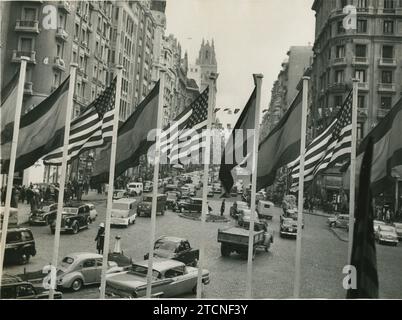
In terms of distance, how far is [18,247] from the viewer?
12.0 m

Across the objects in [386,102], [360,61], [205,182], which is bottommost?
[205,182]

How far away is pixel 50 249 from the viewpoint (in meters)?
12.3

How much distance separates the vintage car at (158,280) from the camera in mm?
10828

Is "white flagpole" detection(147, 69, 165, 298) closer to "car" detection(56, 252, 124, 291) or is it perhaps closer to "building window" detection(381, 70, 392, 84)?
"car" detection(56, 252, 124, 291)

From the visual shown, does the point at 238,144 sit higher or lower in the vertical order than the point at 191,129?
lower

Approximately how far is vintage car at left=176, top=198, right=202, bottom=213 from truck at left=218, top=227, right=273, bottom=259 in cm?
126

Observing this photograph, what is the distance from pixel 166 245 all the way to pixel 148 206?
8.34ft

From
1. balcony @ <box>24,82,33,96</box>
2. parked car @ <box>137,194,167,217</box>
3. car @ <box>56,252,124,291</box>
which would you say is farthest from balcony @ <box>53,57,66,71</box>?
car @ <box>56,252,124,291</box>

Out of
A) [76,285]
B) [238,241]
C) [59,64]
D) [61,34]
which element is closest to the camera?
[76,285]

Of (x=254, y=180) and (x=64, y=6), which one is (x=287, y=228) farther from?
(x=64, y=6)

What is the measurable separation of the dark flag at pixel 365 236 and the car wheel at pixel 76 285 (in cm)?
692

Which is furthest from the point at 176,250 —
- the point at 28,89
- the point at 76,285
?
the point at 28,89

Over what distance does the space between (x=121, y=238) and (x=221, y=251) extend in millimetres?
2971

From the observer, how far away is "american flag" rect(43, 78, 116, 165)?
10438 millimetres
